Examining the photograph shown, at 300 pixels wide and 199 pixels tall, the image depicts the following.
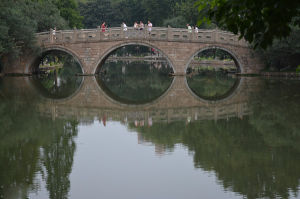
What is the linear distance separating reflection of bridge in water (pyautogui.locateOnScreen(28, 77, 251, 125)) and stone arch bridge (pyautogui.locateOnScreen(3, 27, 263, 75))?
7542 mm

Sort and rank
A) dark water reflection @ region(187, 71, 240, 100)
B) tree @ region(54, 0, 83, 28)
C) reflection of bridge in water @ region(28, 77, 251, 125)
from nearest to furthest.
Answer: reflection of bridge in water @ region(28, 77, 251, 125) < dark water reflection @ region(187, 71, 240, 100) < tree @ region(54, 0, 83, 28)

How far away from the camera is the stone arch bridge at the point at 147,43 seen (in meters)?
29.1

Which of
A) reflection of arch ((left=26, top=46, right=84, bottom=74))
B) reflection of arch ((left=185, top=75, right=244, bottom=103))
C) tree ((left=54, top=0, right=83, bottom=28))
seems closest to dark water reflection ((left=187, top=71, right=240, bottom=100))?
reflection of arch ((left=185, top=75, right=244, bottom=103))

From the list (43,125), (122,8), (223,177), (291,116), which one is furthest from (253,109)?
(122,8)

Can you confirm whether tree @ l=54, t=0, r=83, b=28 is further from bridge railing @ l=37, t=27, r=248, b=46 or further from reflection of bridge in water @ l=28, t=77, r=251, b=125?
reflection of bridge in water @ l=28, t=77, r=251, b=125

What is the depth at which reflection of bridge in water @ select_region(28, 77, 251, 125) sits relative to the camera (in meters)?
15.6

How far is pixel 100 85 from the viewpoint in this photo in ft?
84.0

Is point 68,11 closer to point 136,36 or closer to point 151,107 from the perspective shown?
point 136,36

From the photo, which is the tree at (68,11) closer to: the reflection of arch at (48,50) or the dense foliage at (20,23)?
the dense foliage at (20,23)

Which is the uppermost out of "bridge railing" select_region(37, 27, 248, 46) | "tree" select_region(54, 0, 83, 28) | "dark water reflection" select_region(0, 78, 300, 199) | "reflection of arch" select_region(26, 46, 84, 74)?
"tree" select_region(54, 0, 83, 28)

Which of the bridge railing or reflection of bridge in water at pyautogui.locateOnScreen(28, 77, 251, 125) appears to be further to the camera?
the bridge railing

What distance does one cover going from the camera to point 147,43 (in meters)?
29.3

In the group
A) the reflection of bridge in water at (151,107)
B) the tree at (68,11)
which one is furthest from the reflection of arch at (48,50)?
the tree at (68,11)

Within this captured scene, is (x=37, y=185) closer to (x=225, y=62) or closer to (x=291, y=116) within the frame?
(x=291, y=116)
